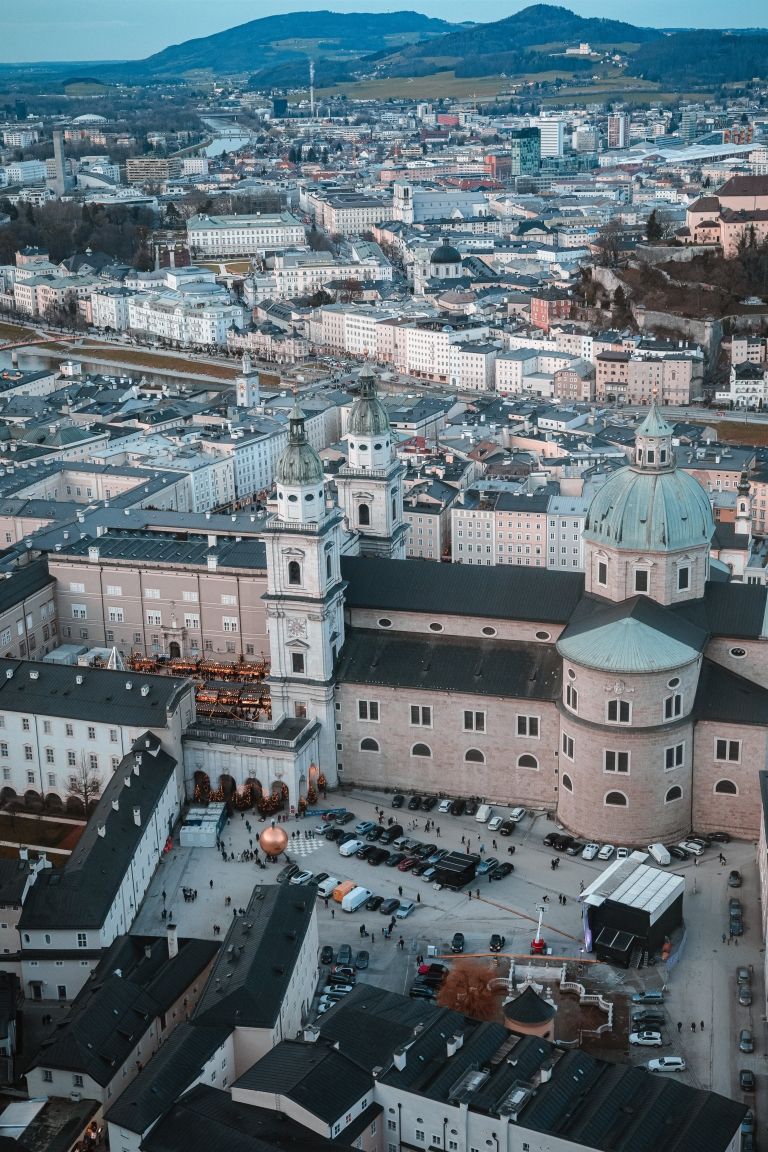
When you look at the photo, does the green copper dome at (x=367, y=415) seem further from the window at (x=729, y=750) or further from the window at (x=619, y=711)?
the window at (x=729, y=750)

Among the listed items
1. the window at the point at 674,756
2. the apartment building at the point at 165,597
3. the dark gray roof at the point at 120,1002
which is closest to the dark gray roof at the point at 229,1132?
the dark gray roof at the point at 120,1002

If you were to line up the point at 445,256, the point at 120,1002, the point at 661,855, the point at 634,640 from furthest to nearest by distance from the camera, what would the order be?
the point at 445,256, the point at 634,640, the point at 661,855, the point at 120,1002

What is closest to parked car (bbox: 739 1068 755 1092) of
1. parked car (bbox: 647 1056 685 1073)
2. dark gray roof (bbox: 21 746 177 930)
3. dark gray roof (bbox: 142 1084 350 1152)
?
parked car (bbox: 647 1056 685 1073)

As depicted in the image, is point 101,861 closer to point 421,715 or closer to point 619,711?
point 421,715

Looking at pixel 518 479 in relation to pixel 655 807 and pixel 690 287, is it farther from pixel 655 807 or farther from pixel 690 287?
pixel 690 287

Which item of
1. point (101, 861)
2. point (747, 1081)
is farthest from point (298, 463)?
point (747, 1081)
